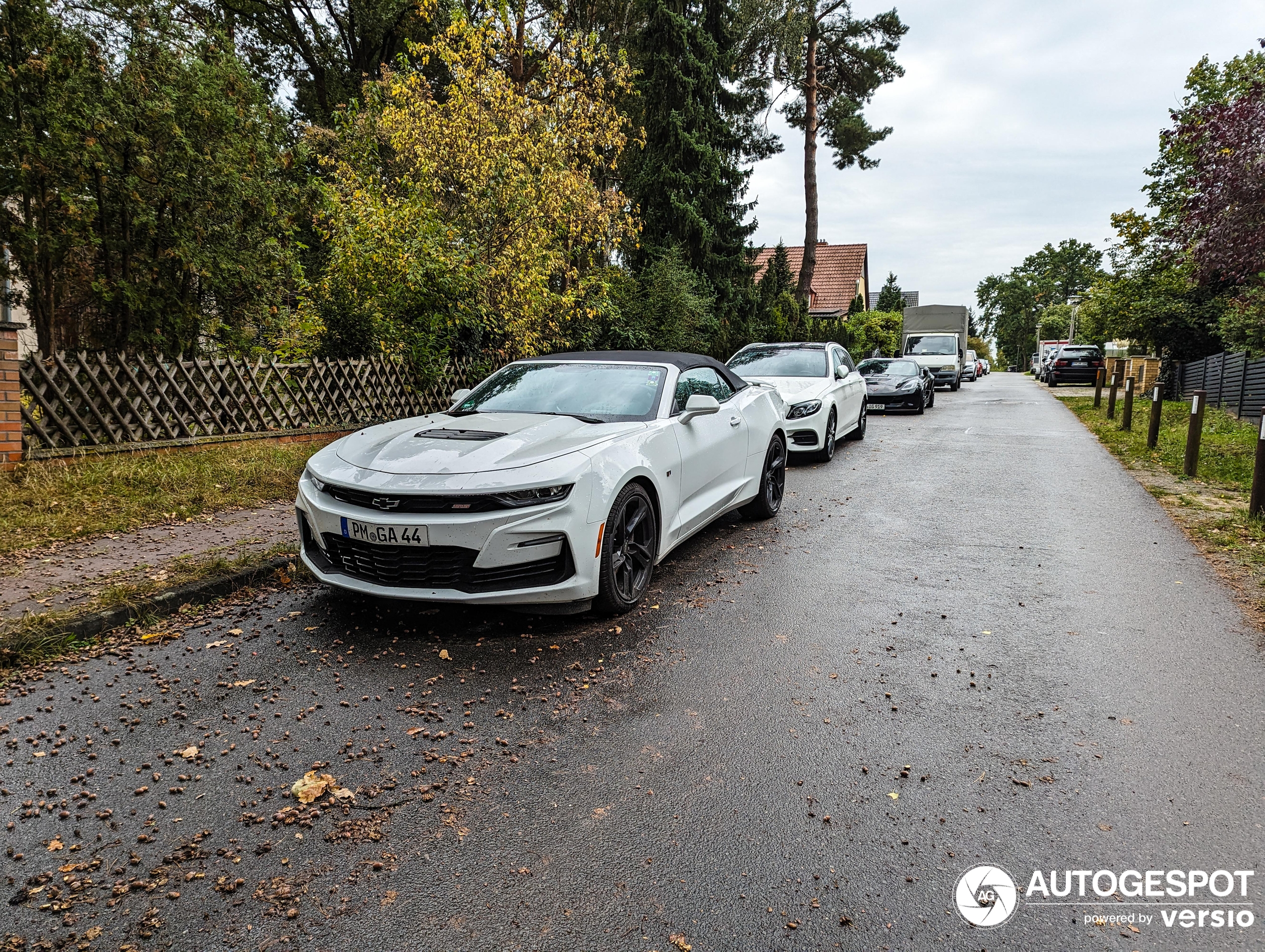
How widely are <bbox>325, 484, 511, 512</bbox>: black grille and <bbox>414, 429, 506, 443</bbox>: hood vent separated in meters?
0.66

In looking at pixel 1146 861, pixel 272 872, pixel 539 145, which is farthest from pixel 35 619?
pixel 539 145

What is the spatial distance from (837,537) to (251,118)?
Answer: 10.6 metres

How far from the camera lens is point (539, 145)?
15.6 meters

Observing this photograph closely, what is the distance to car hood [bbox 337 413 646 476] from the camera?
4.35 metres

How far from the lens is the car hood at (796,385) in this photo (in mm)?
11500

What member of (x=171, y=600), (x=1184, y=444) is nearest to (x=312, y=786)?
(x=171, y=600)

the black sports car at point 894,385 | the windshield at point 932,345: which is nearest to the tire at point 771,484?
the black sports car at point 894,385

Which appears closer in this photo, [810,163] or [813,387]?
[813,387]

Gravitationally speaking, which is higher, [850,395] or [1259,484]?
[850,395]

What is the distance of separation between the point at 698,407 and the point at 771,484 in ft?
7.49

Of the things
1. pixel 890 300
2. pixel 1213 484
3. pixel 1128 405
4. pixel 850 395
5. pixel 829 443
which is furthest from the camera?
pixel 890 300

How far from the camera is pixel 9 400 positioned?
23.9 ft

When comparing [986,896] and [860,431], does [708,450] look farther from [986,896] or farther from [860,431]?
[860,431]

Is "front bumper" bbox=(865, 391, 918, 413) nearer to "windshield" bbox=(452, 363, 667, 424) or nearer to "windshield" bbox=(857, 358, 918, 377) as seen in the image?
"windshield" bbox=(857, 358, 918, 377)
